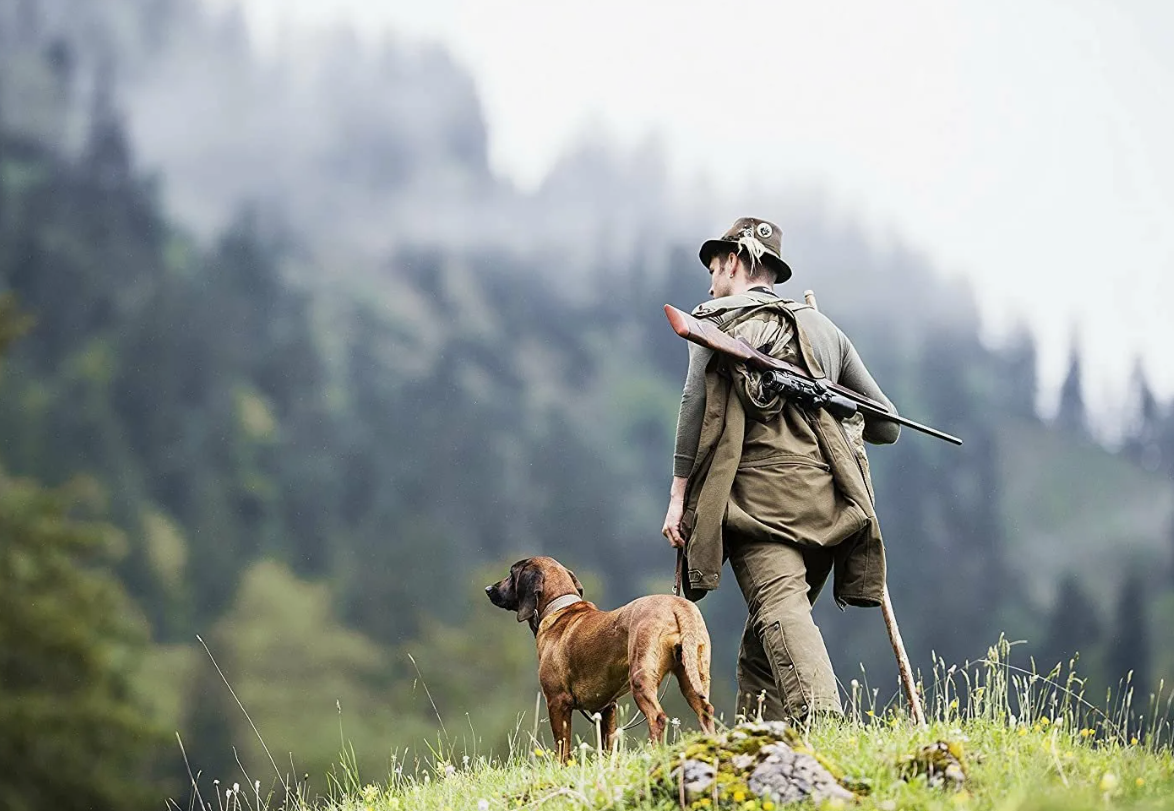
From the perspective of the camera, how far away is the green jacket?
526 centimetres

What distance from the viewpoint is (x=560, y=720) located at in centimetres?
576

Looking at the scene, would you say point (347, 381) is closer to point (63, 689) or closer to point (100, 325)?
point (100, 325)

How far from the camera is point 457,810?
4789mm

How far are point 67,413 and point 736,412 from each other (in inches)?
2212

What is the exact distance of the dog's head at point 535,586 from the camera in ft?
20.4

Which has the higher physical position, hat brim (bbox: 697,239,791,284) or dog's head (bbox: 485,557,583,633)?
hat brim (bbox: 697,239,791,284)

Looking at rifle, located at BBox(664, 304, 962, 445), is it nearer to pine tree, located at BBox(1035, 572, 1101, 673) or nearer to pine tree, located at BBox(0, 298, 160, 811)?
pine tree, located at BBox(0, 298, 160, 811)

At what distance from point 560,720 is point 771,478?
4.80ft

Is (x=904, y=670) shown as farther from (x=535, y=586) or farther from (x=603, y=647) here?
(x=535, y=586)

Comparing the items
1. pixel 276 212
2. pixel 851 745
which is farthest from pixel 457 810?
pixel 276 212

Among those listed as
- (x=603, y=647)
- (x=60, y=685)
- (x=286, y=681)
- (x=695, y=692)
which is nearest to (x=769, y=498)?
(x=695, y=692)

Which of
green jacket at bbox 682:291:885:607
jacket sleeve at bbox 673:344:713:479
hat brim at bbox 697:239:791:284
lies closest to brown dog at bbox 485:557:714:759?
green jacket at bbox 682:291:885:607

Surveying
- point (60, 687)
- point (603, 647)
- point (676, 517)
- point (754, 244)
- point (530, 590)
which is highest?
point (754, 244)

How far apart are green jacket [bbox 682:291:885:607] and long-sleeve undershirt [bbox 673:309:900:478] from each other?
53mm
